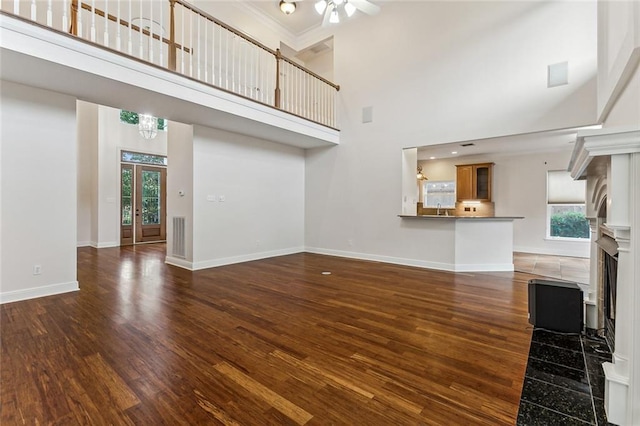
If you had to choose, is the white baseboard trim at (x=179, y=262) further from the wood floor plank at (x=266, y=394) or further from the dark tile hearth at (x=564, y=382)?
the dark tile hearth at (x=564, y=382)

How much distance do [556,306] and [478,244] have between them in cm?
278

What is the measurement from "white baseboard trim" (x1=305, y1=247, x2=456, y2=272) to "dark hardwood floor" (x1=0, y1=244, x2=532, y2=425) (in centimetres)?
120

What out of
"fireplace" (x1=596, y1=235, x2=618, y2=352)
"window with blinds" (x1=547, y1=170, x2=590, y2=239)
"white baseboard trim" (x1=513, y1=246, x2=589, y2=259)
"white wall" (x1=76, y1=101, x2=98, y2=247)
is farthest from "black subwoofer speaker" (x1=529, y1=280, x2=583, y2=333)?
"white wall" (x1=76, y1=101, x2=98, y2=247)

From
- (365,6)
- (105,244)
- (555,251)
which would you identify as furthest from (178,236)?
(555,251)

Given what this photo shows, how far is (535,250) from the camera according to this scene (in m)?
Answer: 7.38

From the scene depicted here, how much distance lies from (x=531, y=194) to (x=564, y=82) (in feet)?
13.2

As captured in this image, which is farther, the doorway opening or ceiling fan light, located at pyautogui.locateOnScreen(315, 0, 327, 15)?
the doorway opening

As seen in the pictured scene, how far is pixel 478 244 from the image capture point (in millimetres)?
5281

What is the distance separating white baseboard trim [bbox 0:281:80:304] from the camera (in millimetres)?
3420

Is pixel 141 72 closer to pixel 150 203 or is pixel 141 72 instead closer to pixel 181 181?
pixel 181 181

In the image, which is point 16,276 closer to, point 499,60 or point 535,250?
point 499,60

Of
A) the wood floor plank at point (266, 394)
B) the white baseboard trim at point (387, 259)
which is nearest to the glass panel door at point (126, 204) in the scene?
the white baseboard trim at point (387, 259)

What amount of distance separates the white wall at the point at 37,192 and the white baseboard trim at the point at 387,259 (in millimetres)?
4644

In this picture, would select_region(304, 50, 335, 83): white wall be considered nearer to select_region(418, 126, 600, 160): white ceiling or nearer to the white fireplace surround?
select_region(418, 126, 600, 160): white ceiling
